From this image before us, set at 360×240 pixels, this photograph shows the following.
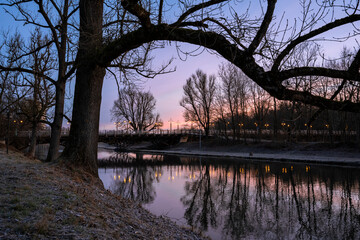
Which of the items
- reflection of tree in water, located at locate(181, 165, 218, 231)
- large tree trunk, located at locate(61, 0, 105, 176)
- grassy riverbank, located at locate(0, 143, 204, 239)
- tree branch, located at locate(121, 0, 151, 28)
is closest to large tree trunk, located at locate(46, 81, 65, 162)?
large tree trunk, located at locate(61, 0, 105, 176)

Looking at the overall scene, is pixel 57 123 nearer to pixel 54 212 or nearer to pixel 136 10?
A: pixel 136 10

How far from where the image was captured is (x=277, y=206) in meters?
10.8

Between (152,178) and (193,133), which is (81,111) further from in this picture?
(193,133)

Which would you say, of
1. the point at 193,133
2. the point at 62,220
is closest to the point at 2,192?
the point at 62,220

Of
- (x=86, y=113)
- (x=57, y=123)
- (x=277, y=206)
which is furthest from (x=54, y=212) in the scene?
(x=277, y=206)

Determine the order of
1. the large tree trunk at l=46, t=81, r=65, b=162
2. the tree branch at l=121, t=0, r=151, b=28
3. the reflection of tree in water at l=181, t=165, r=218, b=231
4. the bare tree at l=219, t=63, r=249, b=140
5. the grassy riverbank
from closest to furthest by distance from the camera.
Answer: the grassy riverbank
the tree branch at l=121, t=0, r=151, b=28
the reflection of tree in water at l=181, t=165, r=218, b=231
the large tree trunk at l=46, t=81, r=65, b=162
the bare tree at l=219, t=63, r=249, b=140

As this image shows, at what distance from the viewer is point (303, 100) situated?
4176mm

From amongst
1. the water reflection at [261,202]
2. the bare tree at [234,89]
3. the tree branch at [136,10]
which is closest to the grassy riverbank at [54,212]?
the water reflection at [261,202]

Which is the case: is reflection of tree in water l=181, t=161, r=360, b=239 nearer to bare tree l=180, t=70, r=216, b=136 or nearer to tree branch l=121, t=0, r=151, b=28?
tree branch l=121, t=0, r=151, b=28

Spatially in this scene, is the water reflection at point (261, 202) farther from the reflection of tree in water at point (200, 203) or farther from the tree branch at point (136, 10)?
the tree branch at point (136, 10)

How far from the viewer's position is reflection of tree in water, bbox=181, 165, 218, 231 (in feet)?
30.1

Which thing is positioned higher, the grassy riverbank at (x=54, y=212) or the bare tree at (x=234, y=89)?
the bare tree at (x=234, y=89)

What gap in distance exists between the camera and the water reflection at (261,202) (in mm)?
8148

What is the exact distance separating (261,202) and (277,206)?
2.63 ft
